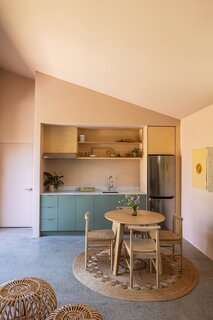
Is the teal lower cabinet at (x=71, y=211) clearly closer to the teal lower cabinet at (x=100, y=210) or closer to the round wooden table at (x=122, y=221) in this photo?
the teal lower cabinet at (x=100, y=210)

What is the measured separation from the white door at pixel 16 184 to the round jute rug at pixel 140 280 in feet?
7.54

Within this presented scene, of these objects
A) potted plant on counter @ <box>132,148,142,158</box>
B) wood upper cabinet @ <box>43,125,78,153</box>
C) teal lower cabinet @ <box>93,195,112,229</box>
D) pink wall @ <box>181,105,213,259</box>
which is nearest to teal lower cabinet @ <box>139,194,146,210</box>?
teal lower cabinet @ <box>93,195,112,229</box>

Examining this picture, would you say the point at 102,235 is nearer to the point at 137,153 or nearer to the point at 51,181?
the point at 51,181

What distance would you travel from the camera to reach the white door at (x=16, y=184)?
502 centimetres

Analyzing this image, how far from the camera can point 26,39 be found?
3.43 m

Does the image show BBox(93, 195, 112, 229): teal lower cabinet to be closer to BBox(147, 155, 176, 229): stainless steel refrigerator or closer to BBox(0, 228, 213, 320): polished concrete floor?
BBox(0, 228, 213, 320): polished concrete floor

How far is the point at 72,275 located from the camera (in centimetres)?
283

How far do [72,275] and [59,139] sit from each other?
9.07 ft

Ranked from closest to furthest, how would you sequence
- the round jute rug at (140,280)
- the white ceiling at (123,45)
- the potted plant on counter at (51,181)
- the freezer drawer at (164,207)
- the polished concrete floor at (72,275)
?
1. the white ceiling at (123,45)
2. the polished concrete floor at (72,275)
3. the round jute rug at (140,280)
4. the freezer drawer at (164,207)
5. the potted plant on counter at (51,181)

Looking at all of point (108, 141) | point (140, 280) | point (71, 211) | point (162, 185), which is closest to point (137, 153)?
point (108, 141)

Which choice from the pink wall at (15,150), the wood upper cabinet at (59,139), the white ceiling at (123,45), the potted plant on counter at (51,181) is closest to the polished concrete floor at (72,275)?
the pink wall at (15,150)

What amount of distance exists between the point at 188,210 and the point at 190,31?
320cm

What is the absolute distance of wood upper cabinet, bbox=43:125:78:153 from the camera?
464 centimetres

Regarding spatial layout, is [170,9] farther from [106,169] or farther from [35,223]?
[35,223]
